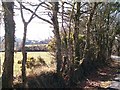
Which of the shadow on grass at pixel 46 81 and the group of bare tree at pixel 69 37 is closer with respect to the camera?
the group of bare tree at pixel 69 37

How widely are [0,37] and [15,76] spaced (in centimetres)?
282

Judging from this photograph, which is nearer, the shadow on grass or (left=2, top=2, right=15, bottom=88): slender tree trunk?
(left=2, top=2, right=15, bottom=88): slender tree trunk

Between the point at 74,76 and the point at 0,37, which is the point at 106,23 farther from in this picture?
the point at 0,37

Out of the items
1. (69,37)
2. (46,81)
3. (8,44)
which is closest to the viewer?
(8,44)

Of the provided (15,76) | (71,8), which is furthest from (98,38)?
(15,76)

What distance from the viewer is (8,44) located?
1354cm

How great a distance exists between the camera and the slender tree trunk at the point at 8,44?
13.2 meters

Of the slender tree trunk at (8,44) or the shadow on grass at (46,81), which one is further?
the shadow on grass at (46,81)

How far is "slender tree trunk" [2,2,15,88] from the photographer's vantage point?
13.2 m

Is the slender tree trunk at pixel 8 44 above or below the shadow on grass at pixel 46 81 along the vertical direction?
above

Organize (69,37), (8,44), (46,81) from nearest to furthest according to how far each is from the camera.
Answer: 1. (8,44)
2. (46,81)
3. (69,37)

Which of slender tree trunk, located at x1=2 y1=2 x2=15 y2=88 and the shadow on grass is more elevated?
slender tree trunk, located at x1=2 y1=2 x2=15 y2=88

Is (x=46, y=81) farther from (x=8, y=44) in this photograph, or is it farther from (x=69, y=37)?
(x=69, y=37)

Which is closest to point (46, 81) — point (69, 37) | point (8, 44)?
point (8, 44)
